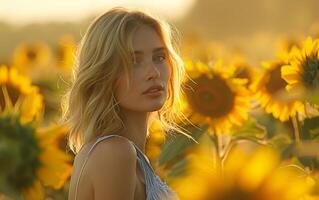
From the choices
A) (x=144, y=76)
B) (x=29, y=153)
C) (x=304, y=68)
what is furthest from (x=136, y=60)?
(x=304, y=68)

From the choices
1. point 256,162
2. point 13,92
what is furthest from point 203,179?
point 13,92

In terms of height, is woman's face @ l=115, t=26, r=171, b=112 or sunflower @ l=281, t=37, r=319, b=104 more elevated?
woman's face @ l=115, t=26, r=171, b=112

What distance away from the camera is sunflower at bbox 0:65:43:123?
1675 mm

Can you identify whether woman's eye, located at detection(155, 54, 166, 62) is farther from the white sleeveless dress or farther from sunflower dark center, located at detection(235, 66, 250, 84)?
sunflower dark center, located at detection(235, 66, 250, 84)

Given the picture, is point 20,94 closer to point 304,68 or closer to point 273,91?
point 273,91

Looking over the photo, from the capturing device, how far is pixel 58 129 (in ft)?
5.66

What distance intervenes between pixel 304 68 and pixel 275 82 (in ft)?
1.31

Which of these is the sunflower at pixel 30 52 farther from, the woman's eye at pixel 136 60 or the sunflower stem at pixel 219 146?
the woman's eye at pixel 136 60

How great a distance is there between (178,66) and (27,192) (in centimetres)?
34

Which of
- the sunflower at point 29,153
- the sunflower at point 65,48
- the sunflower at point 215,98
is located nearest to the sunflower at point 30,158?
the sunflower at point 29,153

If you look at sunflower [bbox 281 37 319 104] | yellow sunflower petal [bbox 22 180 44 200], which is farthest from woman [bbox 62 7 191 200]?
sunflower [bbox 281 37 319 104]

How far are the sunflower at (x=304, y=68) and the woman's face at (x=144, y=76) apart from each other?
1.35ft

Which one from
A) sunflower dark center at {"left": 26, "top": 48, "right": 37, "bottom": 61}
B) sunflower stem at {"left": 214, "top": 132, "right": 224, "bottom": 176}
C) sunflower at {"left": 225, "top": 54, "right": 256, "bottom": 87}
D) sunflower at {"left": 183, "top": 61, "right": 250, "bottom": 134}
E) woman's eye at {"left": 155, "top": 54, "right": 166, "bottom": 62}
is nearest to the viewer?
woman's eye at {"left": 155, "top": 54, "right": 166, "bottom": 62}

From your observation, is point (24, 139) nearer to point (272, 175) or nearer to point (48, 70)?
point (272, 175)
